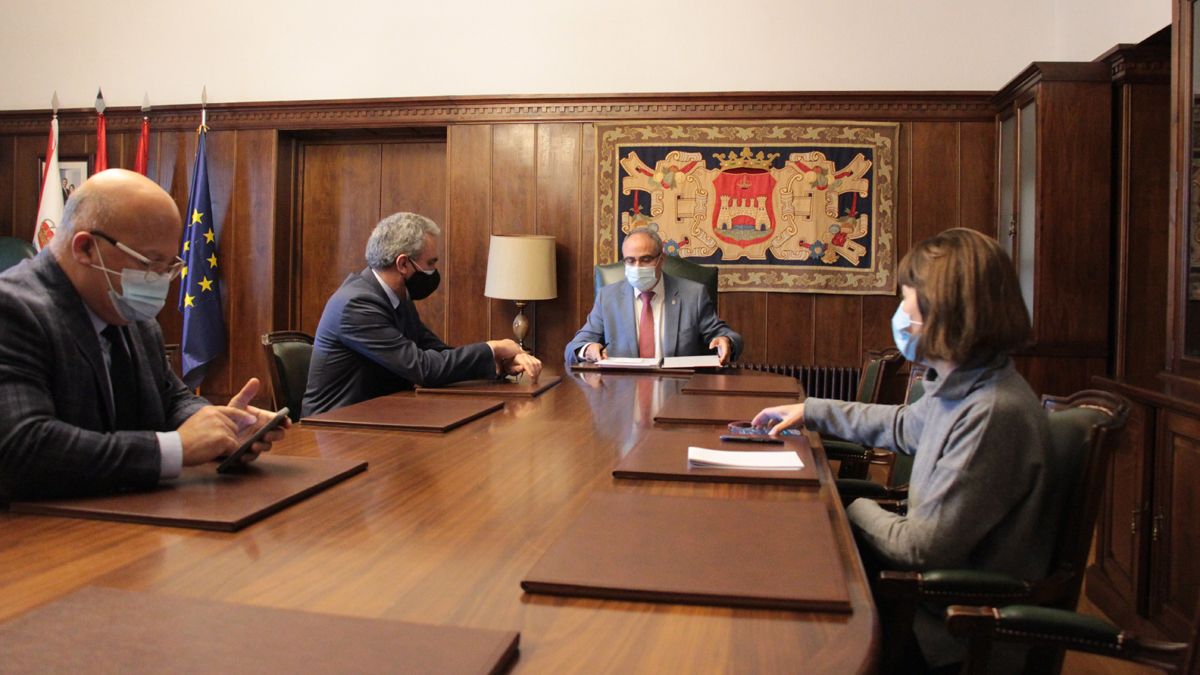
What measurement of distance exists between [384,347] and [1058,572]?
2047 mm

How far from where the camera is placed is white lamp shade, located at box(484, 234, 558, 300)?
5.28m

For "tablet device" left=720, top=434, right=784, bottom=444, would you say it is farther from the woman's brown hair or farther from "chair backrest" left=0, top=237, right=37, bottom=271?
"chair backrest" left=0, top=237, right=37, bottom=271

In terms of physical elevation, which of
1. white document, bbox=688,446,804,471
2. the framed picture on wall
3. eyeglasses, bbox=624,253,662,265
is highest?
the framed picture on wall

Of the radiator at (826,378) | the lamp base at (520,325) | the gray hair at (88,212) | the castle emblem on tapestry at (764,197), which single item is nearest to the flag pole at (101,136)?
the lamp base at (520,325)

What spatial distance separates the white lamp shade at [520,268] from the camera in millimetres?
5281

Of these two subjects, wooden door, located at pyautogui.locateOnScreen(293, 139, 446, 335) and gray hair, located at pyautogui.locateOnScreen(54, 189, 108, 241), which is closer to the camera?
gray hair, located at pyautogui.locateOnScreen(54, 189, 108, 241)

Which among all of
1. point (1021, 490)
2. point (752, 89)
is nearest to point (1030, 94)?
point (752, 89)

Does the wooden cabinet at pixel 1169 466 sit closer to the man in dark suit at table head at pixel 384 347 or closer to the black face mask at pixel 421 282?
the man in dark suit at table head at pixel 384 347

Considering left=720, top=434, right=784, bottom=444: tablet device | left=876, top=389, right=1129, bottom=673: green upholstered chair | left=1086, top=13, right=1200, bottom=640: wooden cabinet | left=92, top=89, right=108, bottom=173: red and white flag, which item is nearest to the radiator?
left=1086, top=13, right=1200, bottom=640: wooden cabinet

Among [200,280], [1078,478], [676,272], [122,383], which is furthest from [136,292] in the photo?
[200,280]

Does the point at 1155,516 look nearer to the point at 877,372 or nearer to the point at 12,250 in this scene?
the point at 877,372

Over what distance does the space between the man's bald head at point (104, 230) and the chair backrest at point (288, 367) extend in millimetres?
1363

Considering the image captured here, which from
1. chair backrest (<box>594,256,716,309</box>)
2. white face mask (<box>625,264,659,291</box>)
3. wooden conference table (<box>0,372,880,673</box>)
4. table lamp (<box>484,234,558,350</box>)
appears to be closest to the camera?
wooden conference table (<box>0,372,880,673</box>)

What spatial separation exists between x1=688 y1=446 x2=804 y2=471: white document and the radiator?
3610 millimetres
